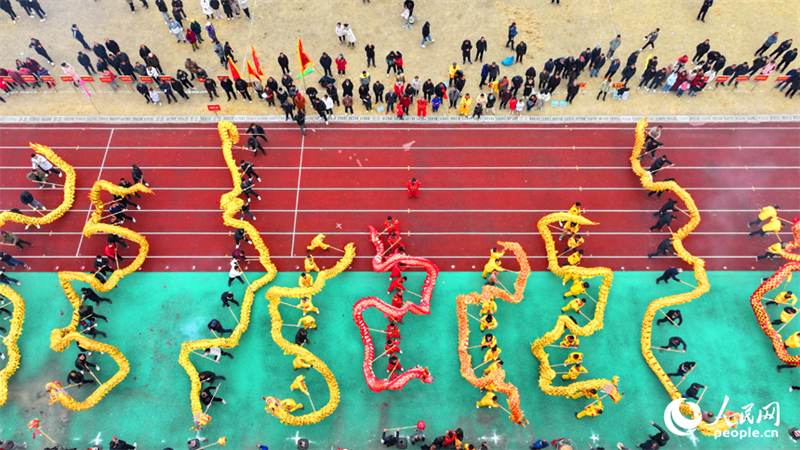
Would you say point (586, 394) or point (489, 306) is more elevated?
point (489, 306)

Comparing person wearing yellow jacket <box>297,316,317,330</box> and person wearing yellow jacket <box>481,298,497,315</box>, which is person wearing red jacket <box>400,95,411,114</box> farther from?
person wearing yellow jacket <box>297,316,317,330</box>

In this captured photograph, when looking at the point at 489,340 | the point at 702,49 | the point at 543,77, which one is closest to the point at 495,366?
the point at 489,340

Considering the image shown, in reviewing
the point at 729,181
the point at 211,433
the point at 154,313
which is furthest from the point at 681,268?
the point at 154,313

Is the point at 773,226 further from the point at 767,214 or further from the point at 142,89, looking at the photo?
the point at 142,89

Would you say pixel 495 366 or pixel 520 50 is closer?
pixel 495 366

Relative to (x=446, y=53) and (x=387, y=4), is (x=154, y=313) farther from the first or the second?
(x=387, y=4)

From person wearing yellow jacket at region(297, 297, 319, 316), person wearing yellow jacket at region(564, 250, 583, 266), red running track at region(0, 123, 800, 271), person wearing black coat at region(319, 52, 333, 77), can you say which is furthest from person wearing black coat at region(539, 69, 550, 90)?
person wearing yellow jacket at region(297, 297, 319, 316)

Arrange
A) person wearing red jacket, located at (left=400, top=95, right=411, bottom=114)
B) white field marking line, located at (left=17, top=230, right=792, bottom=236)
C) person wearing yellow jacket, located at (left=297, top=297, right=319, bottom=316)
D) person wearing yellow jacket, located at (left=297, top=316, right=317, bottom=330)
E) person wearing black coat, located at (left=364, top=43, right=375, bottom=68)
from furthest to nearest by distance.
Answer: person wearing black coat, located at (left=364, top=43, right=375, bottom=68) → person wearing red jacket, located at (left=400, top=95, right=411, bottom=114) → white field marking line, located at (left=17, top=230, right=792, bottom=236) → person wearing yellow jacket, located at (left=297, top=297, right=319, bottom=316) → person wearing yellow jacket, located at (left=297, top=316, right=317, bottom=330)
